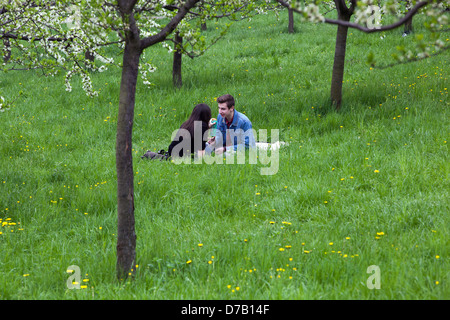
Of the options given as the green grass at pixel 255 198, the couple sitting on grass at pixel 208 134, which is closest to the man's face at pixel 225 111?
the couple sitting on grass at pixel 208 134

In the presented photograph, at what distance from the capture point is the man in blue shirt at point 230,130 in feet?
22.3

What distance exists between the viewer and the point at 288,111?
818 centimetres

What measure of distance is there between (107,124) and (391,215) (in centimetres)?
626

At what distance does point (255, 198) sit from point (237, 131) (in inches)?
84.8

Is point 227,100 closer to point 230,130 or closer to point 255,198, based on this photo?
point 230,130

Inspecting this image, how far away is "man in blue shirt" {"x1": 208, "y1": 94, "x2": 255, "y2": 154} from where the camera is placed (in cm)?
681

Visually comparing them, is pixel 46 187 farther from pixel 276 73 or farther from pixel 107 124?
pixel 276 73

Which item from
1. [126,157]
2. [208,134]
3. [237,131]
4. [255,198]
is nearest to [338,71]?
[237,131]

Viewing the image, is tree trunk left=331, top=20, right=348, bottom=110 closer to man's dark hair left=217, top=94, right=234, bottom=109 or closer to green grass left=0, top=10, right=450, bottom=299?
green grass left=0, top=10, right=450, bottom=299

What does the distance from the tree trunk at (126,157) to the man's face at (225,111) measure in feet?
11.4

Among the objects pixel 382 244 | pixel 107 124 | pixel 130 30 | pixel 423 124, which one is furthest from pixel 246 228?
pixel 107 124

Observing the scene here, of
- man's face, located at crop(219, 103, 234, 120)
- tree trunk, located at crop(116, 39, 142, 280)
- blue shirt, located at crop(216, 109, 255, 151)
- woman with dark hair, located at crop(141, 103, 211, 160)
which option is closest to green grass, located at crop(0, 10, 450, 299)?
tree trunk, located at crop(116, 39, 142, 280)

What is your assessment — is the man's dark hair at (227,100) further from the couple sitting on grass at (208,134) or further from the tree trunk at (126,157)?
the tree trunk at (126,157)

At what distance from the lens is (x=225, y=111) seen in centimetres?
683
